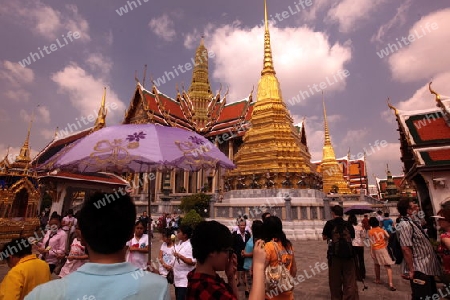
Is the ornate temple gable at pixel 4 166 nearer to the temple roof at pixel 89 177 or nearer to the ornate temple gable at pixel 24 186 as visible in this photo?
the ornate temple gable at pixel 24 186

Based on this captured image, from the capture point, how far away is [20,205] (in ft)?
40.9

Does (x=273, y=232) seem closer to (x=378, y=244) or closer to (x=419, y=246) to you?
(x=419, y=246)

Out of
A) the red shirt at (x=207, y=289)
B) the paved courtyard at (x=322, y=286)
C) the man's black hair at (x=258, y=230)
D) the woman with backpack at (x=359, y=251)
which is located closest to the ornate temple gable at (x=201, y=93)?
the paved courtyard at (x=322, y=286)

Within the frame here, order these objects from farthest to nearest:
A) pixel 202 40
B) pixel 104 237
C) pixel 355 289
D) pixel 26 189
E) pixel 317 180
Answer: pixel 202 40
pixel 317 180
pixel 26 189
pixel 355 289
pixel 104 237

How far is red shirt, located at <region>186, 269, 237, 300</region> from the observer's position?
161 cm

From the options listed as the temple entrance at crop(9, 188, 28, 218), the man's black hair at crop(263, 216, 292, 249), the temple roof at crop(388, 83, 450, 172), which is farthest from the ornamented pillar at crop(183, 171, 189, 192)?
the man's black hair at crop(263, 216, 292, 249)

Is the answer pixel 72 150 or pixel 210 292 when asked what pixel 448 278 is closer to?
pixel 210 292

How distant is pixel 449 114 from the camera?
39.9 feet

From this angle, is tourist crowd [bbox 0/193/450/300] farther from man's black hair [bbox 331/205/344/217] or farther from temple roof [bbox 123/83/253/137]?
temple roof [bbox 123/83/253/137]

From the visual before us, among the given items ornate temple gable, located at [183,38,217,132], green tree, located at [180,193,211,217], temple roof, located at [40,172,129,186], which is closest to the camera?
temple roof, located at [40,172,129,186]

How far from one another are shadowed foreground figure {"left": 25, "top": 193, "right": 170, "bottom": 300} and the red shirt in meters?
0.48

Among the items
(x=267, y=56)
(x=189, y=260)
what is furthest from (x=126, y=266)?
(x=267, y=56)

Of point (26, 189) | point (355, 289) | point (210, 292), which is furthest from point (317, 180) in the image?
point (210, 292)

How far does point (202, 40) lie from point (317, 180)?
36.7 metres
